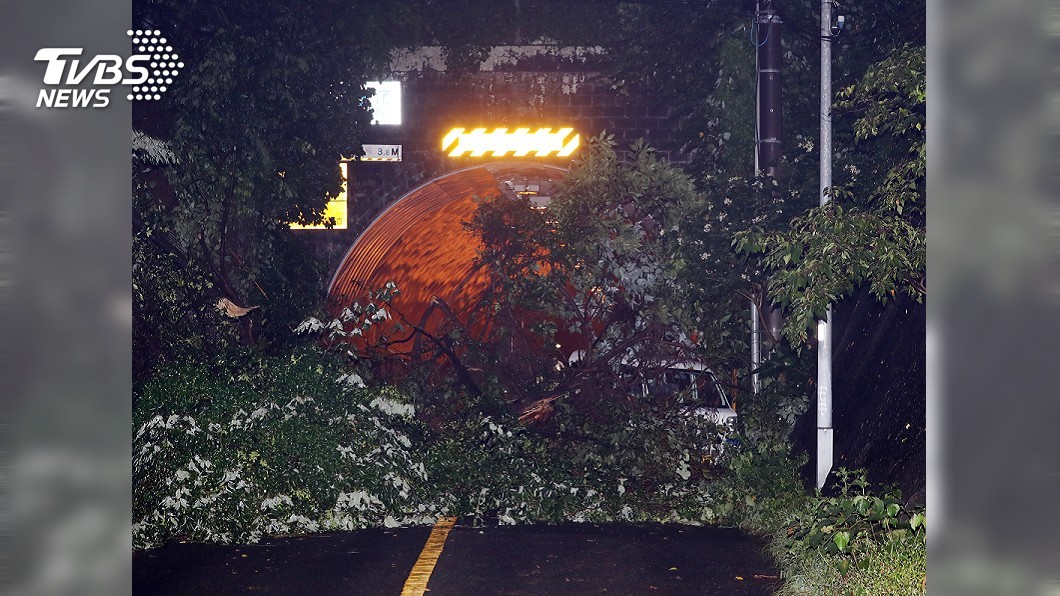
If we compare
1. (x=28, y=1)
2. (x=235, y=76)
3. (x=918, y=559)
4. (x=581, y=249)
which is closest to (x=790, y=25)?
(x=581, y=249)

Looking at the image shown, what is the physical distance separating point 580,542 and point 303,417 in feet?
9.58

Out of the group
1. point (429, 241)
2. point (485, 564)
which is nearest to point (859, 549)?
point (485, 564)

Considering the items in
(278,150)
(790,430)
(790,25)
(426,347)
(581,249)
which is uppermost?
(790,25)

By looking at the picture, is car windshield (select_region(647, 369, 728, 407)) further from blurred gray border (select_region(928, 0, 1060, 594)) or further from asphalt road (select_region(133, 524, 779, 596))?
blurred gray border (select_region(928, 0, 1060, 594))

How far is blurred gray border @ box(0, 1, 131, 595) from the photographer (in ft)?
7.74

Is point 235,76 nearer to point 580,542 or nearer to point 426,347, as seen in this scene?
point 426,347

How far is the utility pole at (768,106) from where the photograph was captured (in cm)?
1220

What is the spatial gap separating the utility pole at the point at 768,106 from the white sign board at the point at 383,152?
974 cm

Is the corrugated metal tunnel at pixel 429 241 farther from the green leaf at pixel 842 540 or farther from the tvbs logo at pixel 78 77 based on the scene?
the tvbs logo at pixel 78 77

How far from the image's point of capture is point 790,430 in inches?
465

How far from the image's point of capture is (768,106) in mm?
12227

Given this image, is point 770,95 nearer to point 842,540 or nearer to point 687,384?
point 687,384

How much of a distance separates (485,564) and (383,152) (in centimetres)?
1305

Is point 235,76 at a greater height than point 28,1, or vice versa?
point 235,76
